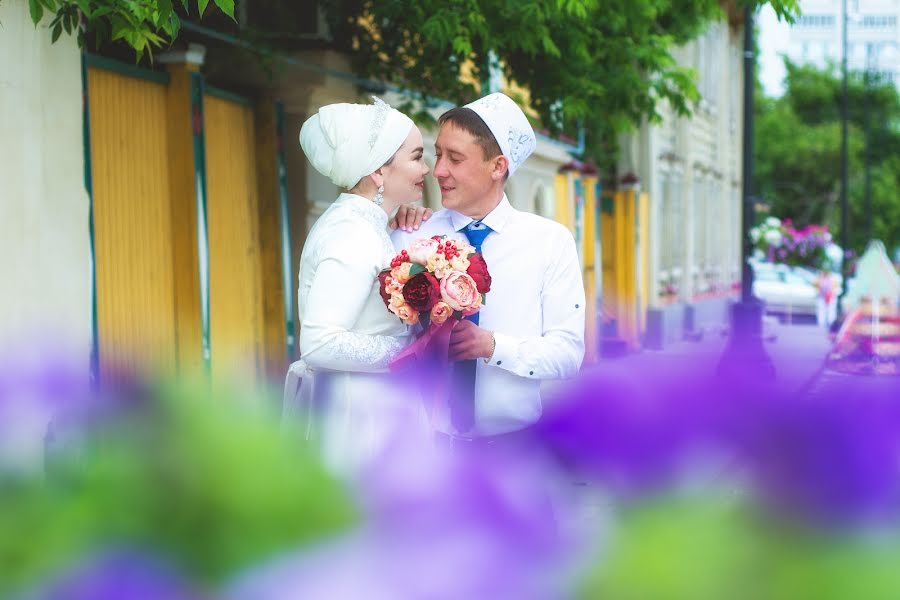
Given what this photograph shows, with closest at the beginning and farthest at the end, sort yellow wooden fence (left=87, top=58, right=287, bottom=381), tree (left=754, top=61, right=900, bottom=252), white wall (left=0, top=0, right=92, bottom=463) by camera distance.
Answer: white wall (left=0, top=0, right=92, bottom=463), yellow wooden fence (left=87, top=58, right=287, bottom=381), tree (left=754, top=61, right=900, bottom=252)

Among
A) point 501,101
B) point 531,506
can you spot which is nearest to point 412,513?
point 531,506

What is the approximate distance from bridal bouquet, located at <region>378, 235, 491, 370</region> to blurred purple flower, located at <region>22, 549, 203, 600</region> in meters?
1.72

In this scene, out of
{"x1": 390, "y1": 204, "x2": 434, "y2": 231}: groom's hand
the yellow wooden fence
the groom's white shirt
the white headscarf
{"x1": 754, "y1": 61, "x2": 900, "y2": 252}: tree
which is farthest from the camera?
{"x1": 754, "y1": 61, "x2": 900, "y2": 252}: tree

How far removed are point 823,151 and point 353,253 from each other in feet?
207

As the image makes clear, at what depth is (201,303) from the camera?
27.6 feet

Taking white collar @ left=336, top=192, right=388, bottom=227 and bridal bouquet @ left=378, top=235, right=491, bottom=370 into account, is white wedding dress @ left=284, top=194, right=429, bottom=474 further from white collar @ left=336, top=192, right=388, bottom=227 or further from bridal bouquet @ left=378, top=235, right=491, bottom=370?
bridal bouquet @ left=378, top=235, right=491, bottom=370

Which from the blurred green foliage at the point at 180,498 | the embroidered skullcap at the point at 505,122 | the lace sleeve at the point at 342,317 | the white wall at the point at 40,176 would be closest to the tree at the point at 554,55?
the white wall at the point at 40,176

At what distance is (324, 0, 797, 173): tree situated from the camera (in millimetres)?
8391

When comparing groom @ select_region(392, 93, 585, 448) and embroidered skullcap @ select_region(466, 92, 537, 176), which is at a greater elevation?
embroidered skullcap @ select_region(466, 92, 537, 176)

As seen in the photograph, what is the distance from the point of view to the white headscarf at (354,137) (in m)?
2.97


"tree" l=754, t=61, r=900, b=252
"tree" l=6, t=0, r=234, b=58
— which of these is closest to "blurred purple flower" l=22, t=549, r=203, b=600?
"tree" l=6, t=0, r=234, b=58

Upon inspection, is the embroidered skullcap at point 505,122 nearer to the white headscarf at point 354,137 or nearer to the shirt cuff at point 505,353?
the white headscarf at point 354,137

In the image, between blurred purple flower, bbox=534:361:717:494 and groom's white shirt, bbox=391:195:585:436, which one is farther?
groom's white shirt, bbox=391:195:585:436

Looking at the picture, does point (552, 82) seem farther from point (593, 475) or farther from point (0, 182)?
point (593, 475)
